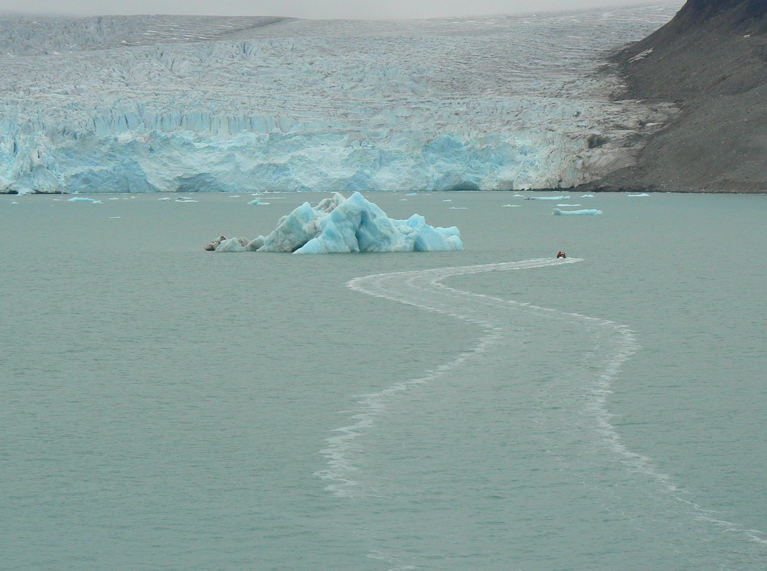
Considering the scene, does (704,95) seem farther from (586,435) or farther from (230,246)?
(586,435)

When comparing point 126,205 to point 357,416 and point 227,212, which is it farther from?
point 357,416

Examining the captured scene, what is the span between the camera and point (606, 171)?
146 feet

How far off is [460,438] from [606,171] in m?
41.0

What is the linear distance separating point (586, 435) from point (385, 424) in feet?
3.21

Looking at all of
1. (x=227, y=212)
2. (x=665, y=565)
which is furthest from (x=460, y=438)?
(x=227, y=212)

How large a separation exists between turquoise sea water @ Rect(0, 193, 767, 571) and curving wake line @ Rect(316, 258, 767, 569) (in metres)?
0.02

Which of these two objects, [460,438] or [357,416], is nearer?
[460,438]

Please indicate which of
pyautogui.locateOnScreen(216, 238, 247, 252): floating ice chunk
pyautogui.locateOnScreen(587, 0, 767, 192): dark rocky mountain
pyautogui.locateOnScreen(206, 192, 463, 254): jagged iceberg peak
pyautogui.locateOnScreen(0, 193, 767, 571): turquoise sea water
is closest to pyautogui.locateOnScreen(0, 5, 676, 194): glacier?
pyautogui.locateOnScreen(587, 0, 767, 192): dark rocky mountain

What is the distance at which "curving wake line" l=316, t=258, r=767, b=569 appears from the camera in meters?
3.72

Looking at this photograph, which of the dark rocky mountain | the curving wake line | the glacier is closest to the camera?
the curving wake line

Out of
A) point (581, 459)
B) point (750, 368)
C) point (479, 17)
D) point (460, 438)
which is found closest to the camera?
point (581, 459)

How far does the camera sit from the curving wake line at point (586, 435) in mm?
3721

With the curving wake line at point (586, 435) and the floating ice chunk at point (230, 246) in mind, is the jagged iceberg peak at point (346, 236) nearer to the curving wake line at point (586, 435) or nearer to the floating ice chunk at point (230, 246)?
the floating ice chunk at point (230, 246)

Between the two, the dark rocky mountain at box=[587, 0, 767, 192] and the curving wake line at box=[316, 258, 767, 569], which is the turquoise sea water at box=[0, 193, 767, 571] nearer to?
the curving wake line at box=[316, 258, 767, 569]
